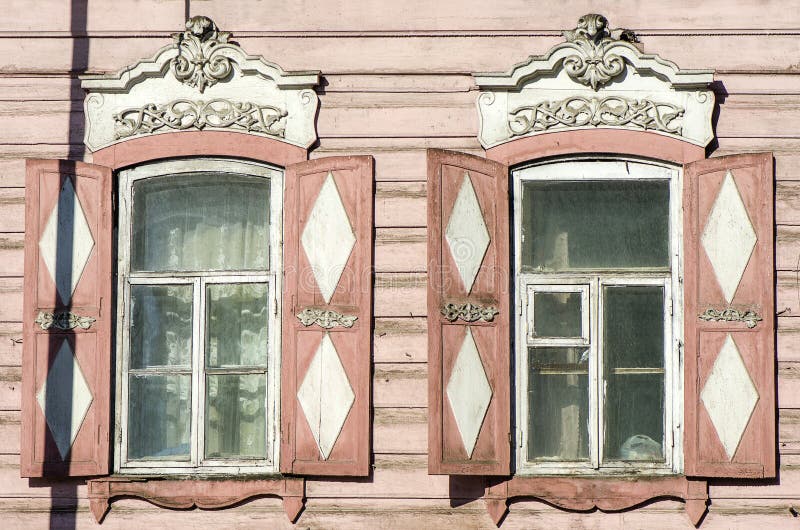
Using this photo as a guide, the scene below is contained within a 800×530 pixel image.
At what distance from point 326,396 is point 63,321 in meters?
1.34

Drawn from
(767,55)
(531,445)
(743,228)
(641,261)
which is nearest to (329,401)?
(531,445)

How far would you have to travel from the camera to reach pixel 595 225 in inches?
249

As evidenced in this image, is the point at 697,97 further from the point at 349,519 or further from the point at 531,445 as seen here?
the point at 349,519

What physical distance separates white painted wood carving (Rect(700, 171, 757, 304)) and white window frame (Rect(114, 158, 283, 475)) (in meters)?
2.10

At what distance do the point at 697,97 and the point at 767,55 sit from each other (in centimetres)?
44

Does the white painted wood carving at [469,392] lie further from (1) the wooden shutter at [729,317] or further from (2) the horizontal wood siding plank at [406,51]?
(2) the horizontal wood siding plank at [406,51]

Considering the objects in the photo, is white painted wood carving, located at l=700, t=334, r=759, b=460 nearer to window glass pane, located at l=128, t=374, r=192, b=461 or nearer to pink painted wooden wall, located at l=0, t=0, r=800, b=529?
pink painted wooden wall, located at l=0, t=0, r=800, b=529

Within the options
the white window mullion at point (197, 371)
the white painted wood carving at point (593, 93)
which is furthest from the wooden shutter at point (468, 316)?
the white window mullion at point (197, 371)

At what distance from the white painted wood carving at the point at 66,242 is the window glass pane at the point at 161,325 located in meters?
0.30

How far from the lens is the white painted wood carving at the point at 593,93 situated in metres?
6.25

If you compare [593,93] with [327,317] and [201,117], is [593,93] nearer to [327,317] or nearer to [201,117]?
[327,317]

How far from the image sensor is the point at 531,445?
621cm

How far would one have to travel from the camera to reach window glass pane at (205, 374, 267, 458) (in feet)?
20.6

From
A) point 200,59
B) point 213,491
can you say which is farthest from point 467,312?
point 200,59
